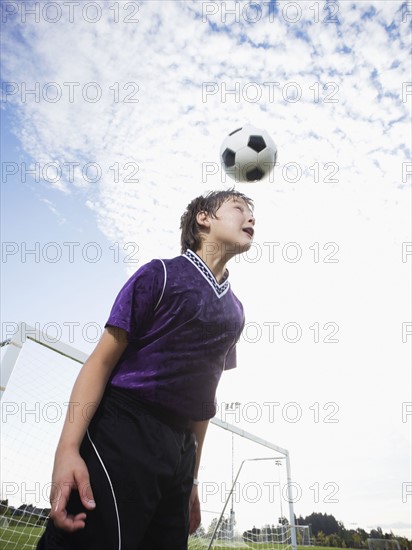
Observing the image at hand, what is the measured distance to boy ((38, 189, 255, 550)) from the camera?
109cm

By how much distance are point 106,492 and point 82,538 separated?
0.41ft

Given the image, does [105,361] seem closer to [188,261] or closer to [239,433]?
[188,261]

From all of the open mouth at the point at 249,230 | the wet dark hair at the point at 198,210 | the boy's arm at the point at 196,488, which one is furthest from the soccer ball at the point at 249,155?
the boy's arm at the point at 196,488

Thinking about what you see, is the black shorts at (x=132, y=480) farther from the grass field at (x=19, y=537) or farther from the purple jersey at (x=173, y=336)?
the grass field at (x=19, y=537)

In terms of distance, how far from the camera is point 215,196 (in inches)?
88.9

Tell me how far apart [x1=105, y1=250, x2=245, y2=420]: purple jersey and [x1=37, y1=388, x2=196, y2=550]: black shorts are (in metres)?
0.08

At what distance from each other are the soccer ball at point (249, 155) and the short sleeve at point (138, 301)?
9.19 feet

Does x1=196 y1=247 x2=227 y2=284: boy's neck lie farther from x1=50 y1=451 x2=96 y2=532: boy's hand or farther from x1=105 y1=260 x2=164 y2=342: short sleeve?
x1=50 y1=451 x2=96 y2=532: boy's hand

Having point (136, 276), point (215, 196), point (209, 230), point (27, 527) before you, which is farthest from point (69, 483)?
point (27, 527)

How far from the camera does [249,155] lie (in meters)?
4.05

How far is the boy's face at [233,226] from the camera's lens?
6.34 feet

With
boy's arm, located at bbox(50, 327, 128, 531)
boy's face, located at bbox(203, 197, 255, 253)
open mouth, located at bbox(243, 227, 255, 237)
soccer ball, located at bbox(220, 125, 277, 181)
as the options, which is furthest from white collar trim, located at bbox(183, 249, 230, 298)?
soccer ball, located at bbox(220, 125, 277, 181)

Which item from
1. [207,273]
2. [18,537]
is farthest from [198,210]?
[18,537]

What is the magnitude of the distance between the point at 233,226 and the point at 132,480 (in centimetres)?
129
